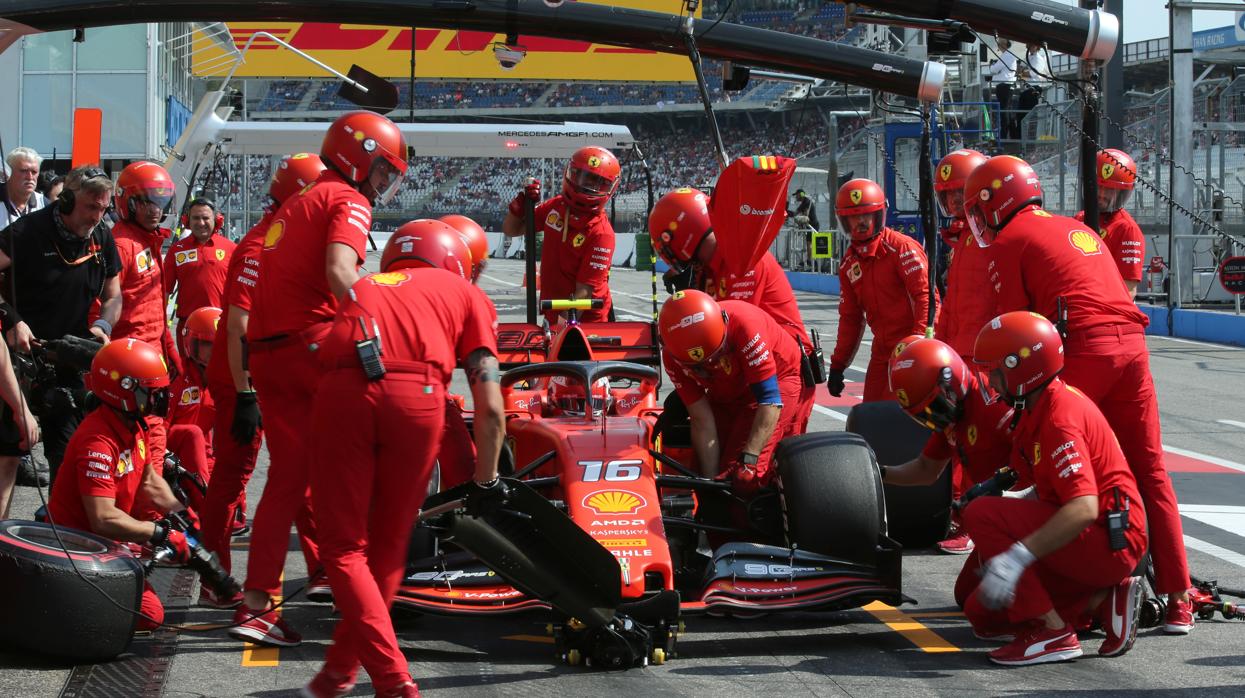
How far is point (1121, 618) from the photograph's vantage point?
18.4 feet

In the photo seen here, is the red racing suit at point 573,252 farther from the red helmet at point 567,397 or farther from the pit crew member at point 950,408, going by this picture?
the pit crew member at point 950,408

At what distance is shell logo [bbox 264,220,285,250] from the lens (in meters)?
5.91

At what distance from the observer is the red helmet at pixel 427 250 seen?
214 inches

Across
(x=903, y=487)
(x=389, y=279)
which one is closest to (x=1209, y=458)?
(x=903, y=487)

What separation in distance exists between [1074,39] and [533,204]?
11.5ft

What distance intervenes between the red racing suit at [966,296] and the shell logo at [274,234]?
11.6ft

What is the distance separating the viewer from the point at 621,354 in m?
8.70

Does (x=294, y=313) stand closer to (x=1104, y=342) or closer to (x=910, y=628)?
(x=910, y=628)

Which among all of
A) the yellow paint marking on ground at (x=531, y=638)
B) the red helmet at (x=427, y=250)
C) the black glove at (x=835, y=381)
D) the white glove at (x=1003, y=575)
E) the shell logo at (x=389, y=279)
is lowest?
the yellow paint marking on ground at (x=531, y=638)

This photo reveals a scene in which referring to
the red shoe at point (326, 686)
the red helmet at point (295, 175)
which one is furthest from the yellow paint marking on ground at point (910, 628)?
the red helmet at point (295, 175)

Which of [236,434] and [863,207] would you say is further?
[863,207]

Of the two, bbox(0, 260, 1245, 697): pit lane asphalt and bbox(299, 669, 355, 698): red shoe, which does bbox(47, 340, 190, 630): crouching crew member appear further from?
bbox(299, 669, 355, 698): red shoe

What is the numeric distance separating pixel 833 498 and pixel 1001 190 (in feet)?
5.21

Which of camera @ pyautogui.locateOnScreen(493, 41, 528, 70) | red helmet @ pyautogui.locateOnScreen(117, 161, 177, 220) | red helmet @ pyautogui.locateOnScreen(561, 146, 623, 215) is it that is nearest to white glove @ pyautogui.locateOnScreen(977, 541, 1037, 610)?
red helmet @ pyautogui.locateOnScreen(561, 146, 623, 215)
